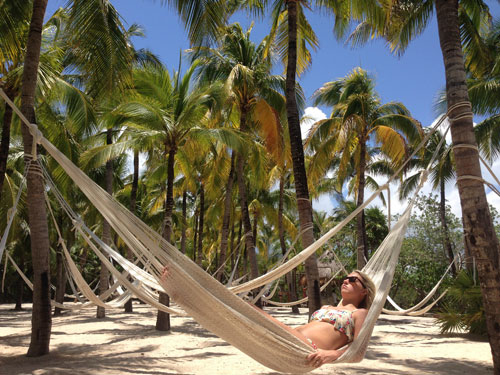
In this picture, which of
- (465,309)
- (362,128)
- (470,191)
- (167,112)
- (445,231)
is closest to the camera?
(470,191)

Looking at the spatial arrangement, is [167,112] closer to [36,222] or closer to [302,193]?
[302,193]

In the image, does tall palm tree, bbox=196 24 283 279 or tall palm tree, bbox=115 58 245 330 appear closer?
tall palm tree, bbox=115 58 245 330

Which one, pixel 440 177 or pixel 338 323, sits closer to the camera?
pixel 338 323

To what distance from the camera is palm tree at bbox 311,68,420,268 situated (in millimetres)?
9523

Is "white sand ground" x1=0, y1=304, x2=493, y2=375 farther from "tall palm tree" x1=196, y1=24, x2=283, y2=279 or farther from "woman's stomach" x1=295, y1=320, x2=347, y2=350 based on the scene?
"tall palm tree" x1=196, y1=24, x2=283, y2=279

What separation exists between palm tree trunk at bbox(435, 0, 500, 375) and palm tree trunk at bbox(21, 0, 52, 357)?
3819 millimetres

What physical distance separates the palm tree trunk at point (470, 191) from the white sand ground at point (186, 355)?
1579 millimetres

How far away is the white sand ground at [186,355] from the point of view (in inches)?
164

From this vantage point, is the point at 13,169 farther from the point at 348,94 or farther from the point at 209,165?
the point at 348,94

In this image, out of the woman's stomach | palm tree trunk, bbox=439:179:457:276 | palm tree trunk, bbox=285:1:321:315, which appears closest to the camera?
the woman's stomach

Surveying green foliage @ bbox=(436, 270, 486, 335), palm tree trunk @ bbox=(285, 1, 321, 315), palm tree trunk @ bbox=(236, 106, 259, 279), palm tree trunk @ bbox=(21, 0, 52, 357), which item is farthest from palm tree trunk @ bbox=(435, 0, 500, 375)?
palm tree trunk @ bbox=(236, 106, 259, 279)

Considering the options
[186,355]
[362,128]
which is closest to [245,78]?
[362,128]

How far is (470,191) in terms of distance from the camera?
3146 mm

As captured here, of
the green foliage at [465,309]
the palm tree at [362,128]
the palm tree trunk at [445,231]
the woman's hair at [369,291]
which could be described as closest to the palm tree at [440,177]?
the palm tree trunk at [445,231]
